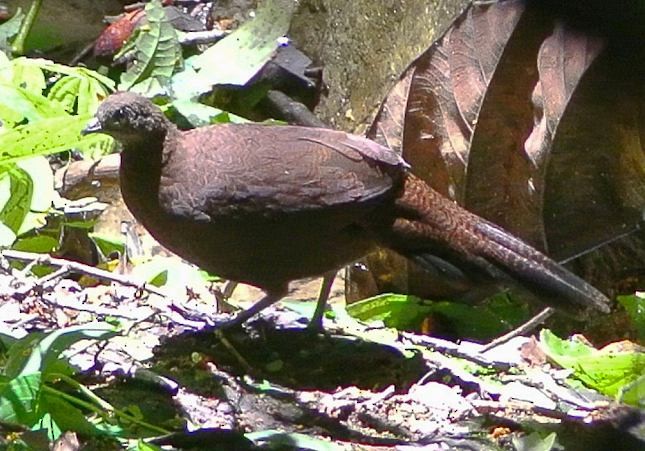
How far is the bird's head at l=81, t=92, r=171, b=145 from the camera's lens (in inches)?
134

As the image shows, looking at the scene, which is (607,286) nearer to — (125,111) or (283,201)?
(283,201)

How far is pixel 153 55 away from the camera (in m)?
5.03

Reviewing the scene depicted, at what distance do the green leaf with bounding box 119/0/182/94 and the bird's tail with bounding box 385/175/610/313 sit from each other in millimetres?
1749

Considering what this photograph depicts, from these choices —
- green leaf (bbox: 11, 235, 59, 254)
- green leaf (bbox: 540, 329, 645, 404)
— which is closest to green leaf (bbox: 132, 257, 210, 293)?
green leaf (bbox: 11, 235, 59, 254)

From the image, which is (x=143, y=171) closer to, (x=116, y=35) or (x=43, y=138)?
(x=43, y=138)

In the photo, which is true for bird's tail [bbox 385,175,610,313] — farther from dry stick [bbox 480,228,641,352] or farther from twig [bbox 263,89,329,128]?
twig [bbox 263,89,329,128]

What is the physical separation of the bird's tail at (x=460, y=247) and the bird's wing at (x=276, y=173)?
0.36ft

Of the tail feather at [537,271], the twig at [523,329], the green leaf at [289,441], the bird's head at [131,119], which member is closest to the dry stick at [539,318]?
the twig at [523,329]

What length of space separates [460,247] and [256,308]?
597 mm

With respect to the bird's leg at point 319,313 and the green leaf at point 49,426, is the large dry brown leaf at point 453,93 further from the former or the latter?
the green leaf at point 49,426

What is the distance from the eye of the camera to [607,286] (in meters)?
4.02

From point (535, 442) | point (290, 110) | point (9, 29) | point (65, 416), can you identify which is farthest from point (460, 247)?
point (9, 29)

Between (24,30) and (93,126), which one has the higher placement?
(93,126)

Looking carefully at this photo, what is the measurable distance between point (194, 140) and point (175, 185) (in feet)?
0.63
